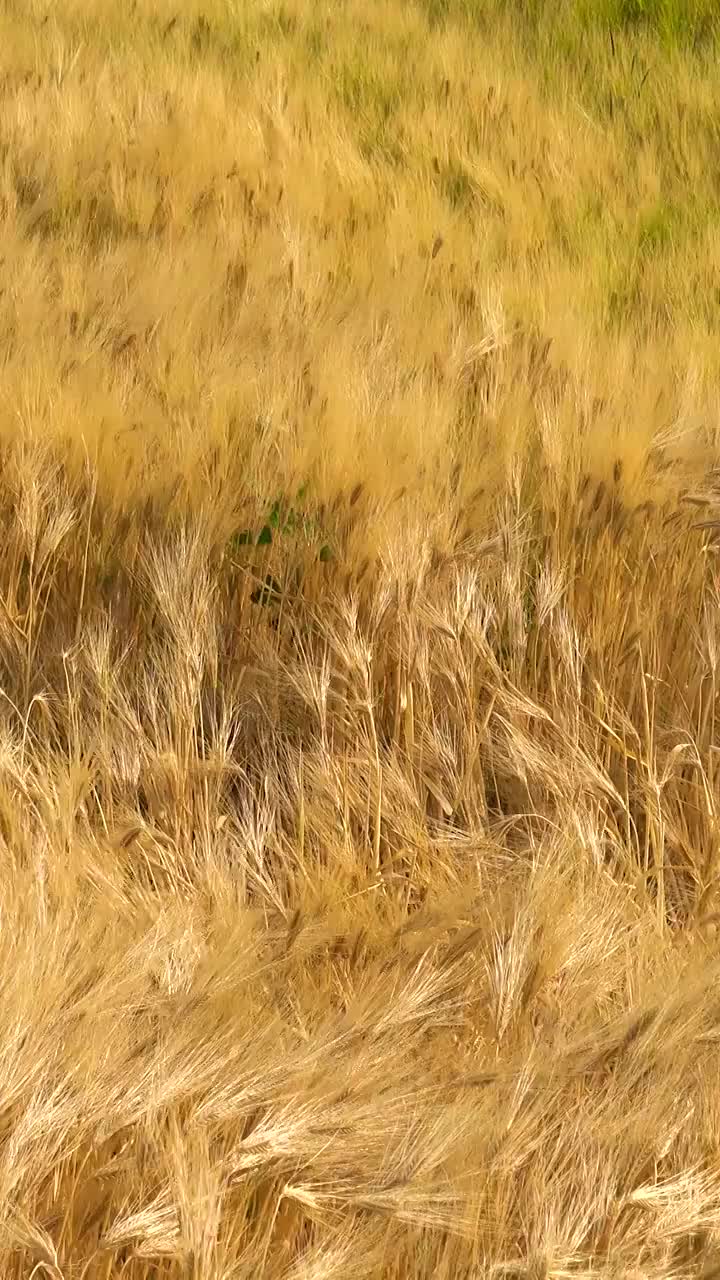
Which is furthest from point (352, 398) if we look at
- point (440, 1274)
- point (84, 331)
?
point (440, 1274)

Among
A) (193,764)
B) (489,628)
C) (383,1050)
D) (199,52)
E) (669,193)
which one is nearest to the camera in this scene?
(383,1050)

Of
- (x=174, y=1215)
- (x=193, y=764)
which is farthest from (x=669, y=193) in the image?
(x=174, y=1215)

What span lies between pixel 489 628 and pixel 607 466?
1.33 feet

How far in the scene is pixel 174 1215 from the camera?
3.15 ft

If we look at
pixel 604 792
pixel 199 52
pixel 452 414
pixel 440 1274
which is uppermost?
pixel 199 52

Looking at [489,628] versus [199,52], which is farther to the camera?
[199,52]

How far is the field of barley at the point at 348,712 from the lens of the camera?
1040mm

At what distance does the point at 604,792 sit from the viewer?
71.9 inches

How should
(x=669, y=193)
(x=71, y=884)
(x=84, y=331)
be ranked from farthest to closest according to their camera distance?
(x=669, y=193) < (x=84, y=331) < (x=71, y=884)

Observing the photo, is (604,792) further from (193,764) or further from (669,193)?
(669,193)

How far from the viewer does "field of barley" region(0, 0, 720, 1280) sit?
104cm

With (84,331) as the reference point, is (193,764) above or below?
below

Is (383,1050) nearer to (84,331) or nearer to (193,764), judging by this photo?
(193,764)

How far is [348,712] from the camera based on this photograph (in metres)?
1.79
